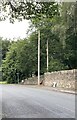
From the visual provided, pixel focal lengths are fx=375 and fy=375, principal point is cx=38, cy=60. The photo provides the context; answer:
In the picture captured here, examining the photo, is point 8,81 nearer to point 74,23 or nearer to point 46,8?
point 74,23

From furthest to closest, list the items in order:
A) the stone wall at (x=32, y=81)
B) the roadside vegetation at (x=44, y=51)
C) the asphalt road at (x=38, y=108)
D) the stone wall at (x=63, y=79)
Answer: the stone wall at (x=32, y=81) → the roadside vegetation at (x=44, y=51) → the stone wall at (x=63, y=79) → the asphalt road at (x=38, y=108)

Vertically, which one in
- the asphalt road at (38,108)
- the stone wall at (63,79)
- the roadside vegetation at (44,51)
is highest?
the roadside vegetation at (44,51)

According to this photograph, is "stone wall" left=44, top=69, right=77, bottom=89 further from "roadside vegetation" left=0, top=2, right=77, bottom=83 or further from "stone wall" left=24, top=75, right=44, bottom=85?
"stone wall" left=24, top=75, right=44, bottom=85

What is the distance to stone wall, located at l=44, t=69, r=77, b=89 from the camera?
35.2m

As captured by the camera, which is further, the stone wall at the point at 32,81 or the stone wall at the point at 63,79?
the stone wall at the point at 32,81

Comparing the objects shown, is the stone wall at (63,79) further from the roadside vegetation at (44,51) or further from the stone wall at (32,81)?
the stone wall at (32,81)

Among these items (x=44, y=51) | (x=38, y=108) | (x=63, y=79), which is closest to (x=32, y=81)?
(x=44, y=51)

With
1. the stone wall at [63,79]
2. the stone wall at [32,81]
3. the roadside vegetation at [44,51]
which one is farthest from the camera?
the stone wall at [32,81]

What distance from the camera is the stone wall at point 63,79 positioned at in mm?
35250

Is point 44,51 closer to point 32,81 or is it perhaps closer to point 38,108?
point 32,81

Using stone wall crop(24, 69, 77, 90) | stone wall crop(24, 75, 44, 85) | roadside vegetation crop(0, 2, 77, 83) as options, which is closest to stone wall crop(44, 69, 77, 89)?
stone wall crop(24, 69, 77, 90)

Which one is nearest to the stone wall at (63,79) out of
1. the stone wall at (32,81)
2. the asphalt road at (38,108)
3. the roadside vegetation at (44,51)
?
the roadside vegetation at (44,51)

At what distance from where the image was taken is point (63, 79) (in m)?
38.8

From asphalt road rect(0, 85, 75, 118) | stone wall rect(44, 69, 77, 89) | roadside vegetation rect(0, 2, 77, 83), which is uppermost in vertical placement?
roadside vegetation rect(0, 2, 77, 83)
